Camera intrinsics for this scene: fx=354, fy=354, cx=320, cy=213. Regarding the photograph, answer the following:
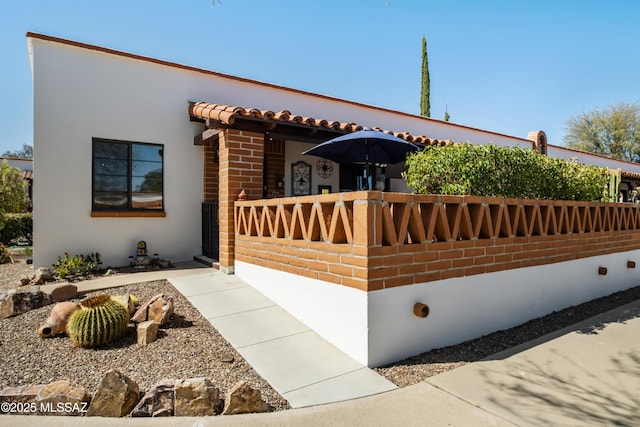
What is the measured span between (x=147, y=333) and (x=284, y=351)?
1462 mm

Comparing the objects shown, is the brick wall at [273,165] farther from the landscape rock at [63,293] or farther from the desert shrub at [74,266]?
the landscape rock at [63,293]

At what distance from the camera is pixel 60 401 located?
2.61 m

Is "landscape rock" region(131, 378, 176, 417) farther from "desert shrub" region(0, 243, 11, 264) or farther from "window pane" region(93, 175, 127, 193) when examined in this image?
"desert shrub" region(0, 243, 11, 264)

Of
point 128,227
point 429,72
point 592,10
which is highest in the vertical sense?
point 429,72

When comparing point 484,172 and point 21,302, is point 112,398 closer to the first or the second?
point 21,302

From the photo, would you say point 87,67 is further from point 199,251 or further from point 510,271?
point 510,271

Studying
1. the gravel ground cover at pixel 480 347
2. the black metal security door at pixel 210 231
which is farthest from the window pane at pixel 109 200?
the gravel ground cover at pixel 480 347

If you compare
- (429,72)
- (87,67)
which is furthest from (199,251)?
(429,72)

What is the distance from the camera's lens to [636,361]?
3535 mm

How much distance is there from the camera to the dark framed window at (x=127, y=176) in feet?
22.9

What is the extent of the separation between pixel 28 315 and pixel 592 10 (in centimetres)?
1125

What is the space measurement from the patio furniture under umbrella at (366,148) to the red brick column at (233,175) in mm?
960

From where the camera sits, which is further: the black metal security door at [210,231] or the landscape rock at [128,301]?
the black metal security door at [210,231]

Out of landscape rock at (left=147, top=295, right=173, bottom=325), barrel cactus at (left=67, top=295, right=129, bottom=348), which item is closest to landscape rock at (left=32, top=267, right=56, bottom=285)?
barrel cactus at (left=67, top=295, right=129, bottom=348)
